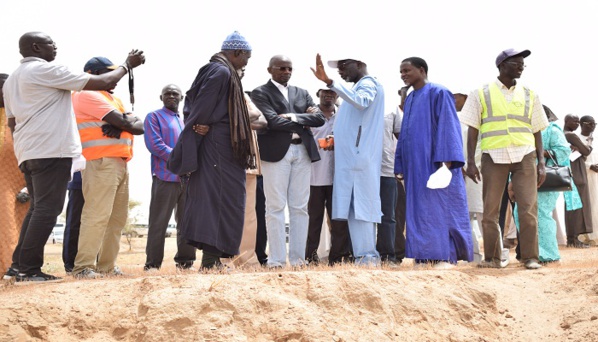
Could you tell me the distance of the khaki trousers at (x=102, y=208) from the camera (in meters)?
6.54

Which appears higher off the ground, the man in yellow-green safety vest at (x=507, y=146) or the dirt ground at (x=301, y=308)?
the man in yellow-green safety vest at (x=507, y=146)

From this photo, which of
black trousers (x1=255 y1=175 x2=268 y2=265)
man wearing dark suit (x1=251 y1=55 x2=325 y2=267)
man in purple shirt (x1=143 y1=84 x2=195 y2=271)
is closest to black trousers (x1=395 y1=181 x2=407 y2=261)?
black trousers (x1=255 y1=175 x2=268 y2=265)

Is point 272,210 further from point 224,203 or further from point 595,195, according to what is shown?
point 595,195

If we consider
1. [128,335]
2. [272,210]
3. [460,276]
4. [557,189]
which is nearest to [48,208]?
[128,335]

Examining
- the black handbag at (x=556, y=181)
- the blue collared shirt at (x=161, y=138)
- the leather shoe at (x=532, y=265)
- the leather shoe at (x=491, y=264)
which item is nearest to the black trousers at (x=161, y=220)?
the blue collared shirt at (x=161, y=138)

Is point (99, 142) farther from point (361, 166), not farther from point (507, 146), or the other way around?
point (507, 146)

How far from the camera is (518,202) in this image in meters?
7.50

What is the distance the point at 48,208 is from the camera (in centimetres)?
589

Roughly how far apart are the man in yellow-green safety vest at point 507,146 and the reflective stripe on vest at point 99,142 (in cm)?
375

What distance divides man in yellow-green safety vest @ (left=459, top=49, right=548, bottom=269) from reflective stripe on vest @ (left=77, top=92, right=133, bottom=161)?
375 cm

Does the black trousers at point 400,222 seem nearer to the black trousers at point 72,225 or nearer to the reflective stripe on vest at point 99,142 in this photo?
the reflective stripe on vest at point 99,142

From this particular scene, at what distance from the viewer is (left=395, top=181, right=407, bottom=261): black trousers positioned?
9.06m

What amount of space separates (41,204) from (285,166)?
264cm

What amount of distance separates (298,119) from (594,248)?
26.0 ft
